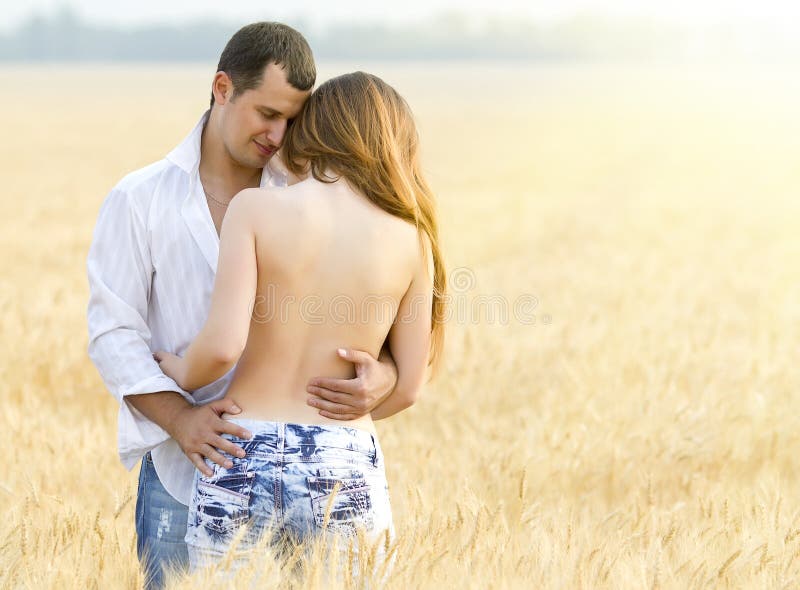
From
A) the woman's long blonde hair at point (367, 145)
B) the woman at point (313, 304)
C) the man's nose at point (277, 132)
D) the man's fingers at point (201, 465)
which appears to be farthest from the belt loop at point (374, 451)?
the man's nose at point (277, 132)

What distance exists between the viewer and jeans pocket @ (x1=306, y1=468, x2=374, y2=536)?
2062 mm

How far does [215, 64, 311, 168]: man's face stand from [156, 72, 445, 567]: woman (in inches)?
6.1

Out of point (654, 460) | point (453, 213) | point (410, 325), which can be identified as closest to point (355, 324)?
point (410, 325)

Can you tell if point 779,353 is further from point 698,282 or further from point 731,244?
point 731,244

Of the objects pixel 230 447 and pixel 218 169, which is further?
pixel 218 169

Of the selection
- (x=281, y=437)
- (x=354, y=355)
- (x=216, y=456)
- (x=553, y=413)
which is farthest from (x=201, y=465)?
(x=553, y=413)

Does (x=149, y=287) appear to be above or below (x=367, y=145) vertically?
below

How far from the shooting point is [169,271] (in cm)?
248

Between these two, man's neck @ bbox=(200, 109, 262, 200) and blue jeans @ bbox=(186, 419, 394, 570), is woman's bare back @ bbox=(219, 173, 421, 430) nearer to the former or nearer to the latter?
blue jeans @ bbox=(186, 419, 394, 570)

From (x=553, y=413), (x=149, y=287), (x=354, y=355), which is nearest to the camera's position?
(x=354, y=355)

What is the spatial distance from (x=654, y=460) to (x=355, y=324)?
2170 millimetres

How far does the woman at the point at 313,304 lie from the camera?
2062mm

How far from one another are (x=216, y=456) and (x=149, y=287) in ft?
1.92

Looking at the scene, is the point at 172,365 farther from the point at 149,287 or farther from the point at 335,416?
the point at 335,416
